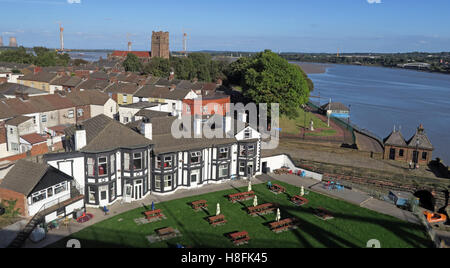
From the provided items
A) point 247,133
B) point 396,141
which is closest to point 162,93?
point 247,133

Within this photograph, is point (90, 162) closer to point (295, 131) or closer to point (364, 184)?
point (364, 184)

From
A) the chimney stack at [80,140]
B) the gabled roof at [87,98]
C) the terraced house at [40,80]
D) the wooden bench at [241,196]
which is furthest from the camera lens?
the terraced house at [40,80]

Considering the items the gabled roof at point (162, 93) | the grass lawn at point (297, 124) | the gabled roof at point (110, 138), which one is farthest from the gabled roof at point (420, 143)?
the gabled roof at point (162, 93)

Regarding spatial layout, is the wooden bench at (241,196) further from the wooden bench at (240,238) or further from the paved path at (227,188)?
the wooden bench at (240,238)

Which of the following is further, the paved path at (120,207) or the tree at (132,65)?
the tree at (132,65)

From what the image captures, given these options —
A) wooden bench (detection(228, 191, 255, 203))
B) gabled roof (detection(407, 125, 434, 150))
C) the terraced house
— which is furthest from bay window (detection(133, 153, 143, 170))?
the terraced house
